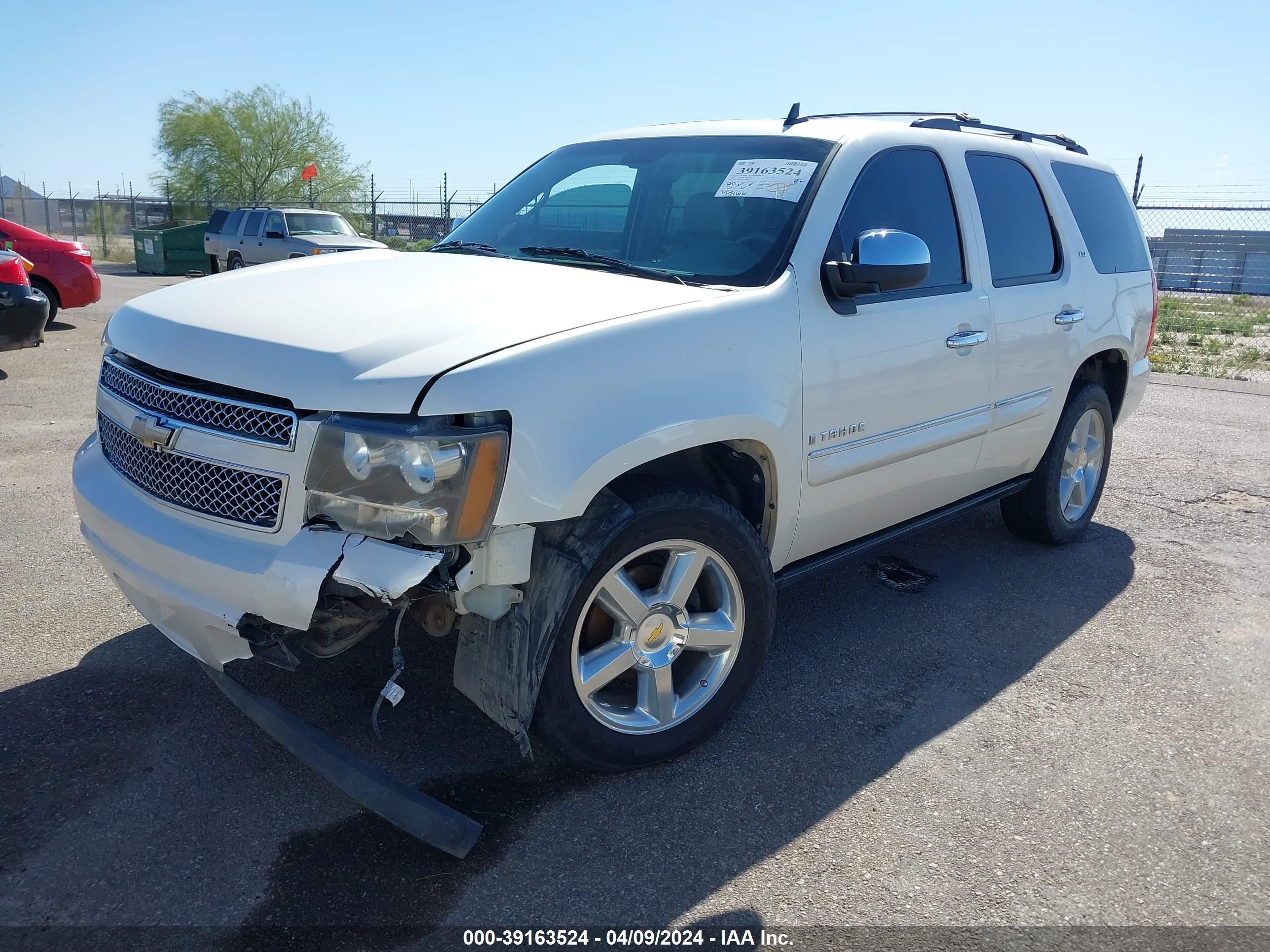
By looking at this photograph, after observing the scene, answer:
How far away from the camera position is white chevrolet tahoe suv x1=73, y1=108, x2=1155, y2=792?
7.81 feet

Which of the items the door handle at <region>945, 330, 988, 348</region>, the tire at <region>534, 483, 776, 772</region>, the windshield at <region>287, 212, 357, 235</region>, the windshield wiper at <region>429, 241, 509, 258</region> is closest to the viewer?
the tire at <region>534, 483, 776, 772</region>

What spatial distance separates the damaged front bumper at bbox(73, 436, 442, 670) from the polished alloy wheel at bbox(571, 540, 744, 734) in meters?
0.63

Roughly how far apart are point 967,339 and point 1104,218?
189 centimetres

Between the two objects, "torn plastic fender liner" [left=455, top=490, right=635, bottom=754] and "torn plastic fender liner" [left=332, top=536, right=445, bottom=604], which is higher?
"torn plastic fender liner" [left=332, top=536, right=445, bottom=604]

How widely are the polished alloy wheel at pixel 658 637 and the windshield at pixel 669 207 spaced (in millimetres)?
959

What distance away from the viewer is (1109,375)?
5.27m

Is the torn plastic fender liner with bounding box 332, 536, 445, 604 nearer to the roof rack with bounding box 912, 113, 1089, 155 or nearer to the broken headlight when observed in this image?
the broken headlight

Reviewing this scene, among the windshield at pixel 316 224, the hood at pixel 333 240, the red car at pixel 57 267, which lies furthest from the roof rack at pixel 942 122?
the windshield at pixel 316 224

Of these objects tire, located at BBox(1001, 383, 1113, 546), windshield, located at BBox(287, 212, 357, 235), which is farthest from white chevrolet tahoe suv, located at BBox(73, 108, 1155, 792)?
windshield, located at BBox(287, 212, 357, 235)

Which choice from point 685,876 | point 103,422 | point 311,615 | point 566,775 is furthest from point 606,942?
point 103,422

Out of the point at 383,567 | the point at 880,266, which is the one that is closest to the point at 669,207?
the point at 880,266

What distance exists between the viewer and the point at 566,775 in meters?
2.96

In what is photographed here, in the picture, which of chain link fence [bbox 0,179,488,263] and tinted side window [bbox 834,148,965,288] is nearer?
tinted side window [bbox 834,148,965,288]

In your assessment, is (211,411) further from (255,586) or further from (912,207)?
(912,207)
